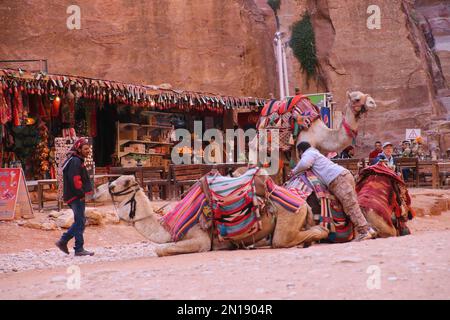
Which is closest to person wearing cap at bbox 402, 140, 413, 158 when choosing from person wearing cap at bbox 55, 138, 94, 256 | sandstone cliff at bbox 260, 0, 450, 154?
sandstone cliff at bbox 260, 0, 450, 154

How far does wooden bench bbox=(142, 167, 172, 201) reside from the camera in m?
17.5

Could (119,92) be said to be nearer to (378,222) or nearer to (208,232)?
(378,222)

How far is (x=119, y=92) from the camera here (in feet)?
64.6

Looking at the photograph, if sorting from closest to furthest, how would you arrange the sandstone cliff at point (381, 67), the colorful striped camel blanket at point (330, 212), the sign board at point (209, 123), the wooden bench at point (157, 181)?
the colorful striped camel blanket at point (330, 212) → the wooden bench at point (157, 181) → the sign board at point (209, 123) → the sandstone cliff at point (381, 67)

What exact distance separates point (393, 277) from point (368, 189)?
4.84 metres

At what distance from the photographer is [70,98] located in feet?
61.6

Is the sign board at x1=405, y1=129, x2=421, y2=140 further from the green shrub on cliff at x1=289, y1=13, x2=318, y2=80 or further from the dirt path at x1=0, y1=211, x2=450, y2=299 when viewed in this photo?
the dirt path at x1=0, y1=211, x2=450, y2=299

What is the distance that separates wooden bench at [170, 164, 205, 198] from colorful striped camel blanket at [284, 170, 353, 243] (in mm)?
7618

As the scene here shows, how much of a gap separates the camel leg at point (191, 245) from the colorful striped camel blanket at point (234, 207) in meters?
0.18

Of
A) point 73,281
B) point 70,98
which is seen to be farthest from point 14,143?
point 73,281

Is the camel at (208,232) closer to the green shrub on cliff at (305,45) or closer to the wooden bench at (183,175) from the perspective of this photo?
the wooden bench at (183,175)

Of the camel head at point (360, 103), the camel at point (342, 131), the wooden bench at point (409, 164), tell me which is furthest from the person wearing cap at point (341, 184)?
the wooden bench at point (409, 164)

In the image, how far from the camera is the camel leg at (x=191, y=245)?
29.7ft
